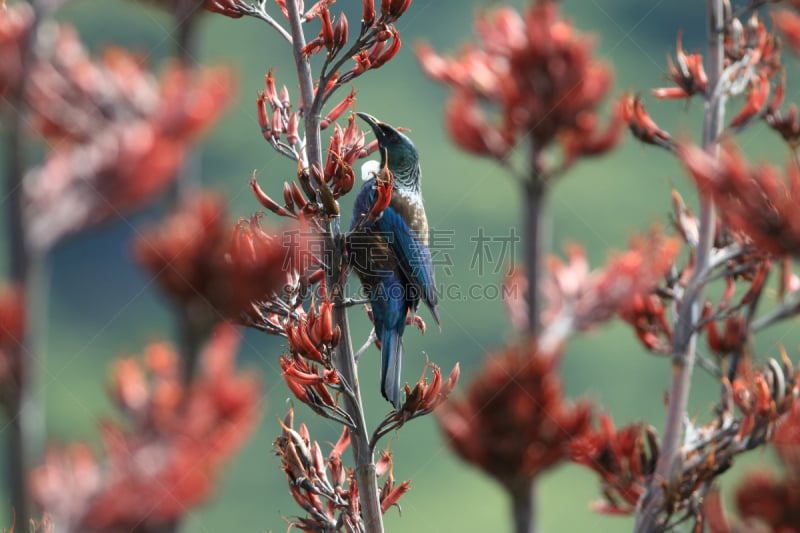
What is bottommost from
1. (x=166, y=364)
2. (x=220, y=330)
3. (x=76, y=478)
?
(x=76, y=478)

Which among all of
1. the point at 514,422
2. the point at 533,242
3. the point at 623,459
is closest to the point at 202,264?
the point at 533,242

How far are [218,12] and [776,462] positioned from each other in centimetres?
222

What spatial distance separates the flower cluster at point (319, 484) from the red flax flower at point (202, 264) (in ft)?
5.14

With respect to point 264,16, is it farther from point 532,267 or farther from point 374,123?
point 532,267

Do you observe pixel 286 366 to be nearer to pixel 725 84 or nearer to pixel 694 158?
pixel 694 158

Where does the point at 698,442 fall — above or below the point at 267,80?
below

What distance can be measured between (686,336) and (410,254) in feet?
3.68

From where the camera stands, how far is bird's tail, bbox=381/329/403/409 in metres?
3.10

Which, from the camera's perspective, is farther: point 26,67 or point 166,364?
point 166,364

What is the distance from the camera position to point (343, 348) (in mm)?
2904

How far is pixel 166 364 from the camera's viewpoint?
1.59m

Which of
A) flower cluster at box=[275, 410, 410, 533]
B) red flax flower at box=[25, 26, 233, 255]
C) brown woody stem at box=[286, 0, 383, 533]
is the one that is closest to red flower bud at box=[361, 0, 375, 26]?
brown woody stem at box=[286, 0, 383, 533]

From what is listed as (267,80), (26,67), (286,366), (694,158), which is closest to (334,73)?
(267,80)

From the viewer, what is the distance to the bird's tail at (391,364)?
122 inches
